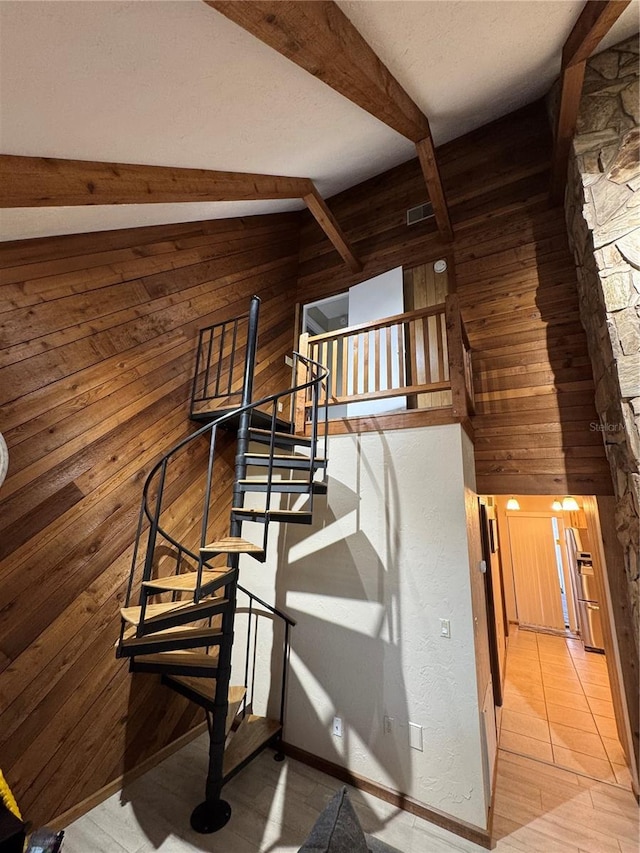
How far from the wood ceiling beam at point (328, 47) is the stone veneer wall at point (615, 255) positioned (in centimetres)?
162

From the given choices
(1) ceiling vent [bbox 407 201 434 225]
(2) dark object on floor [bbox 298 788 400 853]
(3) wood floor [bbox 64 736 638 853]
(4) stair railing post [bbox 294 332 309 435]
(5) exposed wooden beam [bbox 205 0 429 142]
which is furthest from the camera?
(1) ceiling vent [bbox 407 201 434 225]

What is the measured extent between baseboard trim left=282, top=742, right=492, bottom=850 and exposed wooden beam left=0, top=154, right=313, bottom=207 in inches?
176

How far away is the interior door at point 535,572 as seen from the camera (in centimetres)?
666

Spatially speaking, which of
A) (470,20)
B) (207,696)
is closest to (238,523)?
(207,696)

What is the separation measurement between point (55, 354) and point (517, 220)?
15.8 ft

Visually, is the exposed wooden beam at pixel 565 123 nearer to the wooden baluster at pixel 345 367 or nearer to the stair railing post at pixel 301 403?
the wooden baluster at pixel 345 367

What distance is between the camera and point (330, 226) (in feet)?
14.6

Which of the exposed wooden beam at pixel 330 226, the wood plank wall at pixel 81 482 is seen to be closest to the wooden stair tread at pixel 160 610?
the wood plank wall at pixel 81 482

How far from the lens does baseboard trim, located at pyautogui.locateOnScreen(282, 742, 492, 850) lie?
2.24 meters

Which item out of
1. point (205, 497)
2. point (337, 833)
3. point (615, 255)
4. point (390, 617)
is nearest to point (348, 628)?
point (390, 617)

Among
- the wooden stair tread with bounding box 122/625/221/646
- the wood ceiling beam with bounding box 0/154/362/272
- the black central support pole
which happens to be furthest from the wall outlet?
the wood ceiling beam with bounding box 0/154/362/272

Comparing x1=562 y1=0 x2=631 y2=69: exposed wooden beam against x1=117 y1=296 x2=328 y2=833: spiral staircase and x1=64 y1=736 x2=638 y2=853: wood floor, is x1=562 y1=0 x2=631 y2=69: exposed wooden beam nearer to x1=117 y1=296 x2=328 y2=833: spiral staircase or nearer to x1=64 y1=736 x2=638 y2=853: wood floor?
x1=117 y1=296 x2=328 y2=833: spiral staircase

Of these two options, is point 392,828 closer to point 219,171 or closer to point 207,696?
point 207,696

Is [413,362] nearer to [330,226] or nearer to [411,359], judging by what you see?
[411,359]
